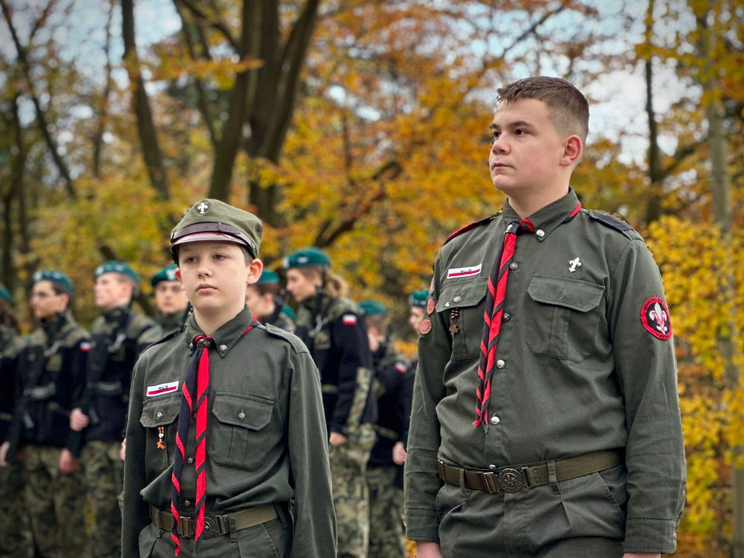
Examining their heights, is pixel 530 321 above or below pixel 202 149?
below

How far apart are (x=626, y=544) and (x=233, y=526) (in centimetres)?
139

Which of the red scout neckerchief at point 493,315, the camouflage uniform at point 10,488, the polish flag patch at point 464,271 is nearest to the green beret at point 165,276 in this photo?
the camouflage uniform at point 10,488

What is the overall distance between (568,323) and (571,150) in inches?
24.1

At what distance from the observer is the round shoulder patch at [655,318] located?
2.62 m

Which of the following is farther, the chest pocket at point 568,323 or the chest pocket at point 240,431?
the chest pocket at point 240,431

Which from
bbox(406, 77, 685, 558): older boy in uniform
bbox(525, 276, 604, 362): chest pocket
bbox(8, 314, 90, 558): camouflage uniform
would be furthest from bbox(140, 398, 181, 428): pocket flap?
bbox(8, 314, 90, 558): camouflage uniform

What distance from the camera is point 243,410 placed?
3.24 meters

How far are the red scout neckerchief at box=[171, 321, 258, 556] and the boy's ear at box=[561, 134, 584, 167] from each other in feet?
5.03

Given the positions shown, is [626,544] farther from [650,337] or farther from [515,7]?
[515,7]

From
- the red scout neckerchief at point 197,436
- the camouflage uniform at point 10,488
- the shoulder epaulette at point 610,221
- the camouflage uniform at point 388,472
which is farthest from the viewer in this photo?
the camouflage uniform at point 10,488

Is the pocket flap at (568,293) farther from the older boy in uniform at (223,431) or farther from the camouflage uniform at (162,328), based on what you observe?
the camouflage uniform at (162,328)

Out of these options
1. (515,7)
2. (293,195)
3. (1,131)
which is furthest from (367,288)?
(1,131)

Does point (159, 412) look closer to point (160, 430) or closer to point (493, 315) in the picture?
point (160, 430)

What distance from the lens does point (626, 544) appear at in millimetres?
2471
